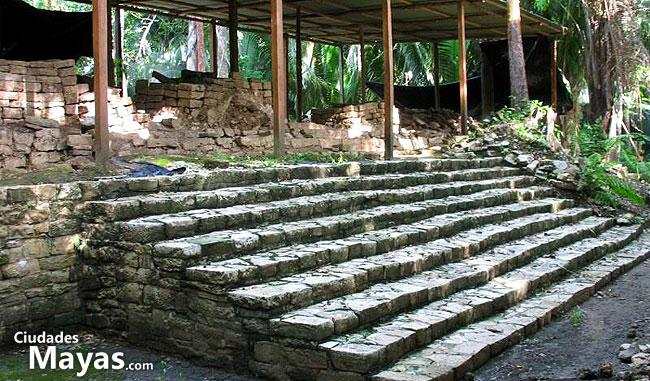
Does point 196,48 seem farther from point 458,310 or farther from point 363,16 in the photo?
point 458,310

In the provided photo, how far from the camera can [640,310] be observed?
601cm

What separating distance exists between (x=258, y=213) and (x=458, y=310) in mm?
1825

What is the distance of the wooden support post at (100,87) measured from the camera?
6309 mm

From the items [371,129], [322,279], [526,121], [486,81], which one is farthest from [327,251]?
[486,81]

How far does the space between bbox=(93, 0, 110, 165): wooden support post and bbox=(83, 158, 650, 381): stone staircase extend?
0.94 m

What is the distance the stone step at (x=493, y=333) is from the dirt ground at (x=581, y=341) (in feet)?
0.27

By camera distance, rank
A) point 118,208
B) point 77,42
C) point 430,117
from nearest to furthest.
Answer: point 118,208
point 77,42
point 430,117

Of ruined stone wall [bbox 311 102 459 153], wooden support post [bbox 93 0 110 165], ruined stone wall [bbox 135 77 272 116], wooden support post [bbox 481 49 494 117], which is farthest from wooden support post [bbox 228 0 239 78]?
wooden support post [bbox 481 49 494 117]

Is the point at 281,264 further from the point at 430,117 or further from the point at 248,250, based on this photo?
the point at 430,117

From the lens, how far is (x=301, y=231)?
5566 mm

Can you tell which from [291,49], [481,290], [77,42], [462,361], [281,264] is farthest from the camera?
[291,49]

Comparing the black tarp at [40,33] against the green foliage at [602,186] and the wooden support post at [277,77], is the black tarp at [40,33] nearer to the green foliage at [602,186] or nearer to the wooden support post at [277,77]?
the wooden support post at [277,77]

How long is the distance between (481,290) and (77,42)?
786 centimetres

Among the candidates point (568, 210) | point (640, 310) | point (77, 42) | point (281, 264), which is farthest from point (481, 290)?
point (77, 42)
